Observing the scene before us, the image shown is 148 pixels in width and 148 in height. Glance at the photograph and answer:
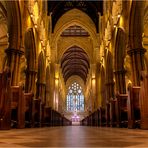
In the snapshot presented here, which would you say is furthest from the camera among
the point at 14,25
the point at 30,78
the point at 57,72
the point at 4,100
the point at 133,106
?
the point at 57,72

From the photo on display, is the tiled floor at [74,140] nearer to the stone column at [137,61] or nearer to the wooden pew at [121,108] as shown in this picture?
the wooden pew at [121,108]

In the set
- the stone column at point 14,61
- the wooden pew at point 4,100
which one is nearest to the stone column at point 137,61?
the stone column at point 14,61

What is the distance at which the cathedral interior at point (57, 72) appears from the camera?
16.7 feet

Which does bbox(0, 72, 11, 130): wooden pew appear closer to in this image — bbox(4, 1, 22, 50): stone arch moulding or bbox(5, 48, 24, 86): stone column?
bbox(5, 48, 24, 86): stone column

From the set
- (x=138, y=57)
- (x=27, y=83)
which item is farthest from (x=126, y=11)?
(x=27, y=83)

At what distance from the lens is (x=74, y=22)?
92.7 feet

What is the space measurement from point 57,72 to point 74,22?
21.7ft

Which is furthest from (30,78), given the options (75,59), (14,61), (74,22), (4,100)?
(75,59)

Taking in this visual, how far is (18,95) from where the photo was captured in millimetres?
8867

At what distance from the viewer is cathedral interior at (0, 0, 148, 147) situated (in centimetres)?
509

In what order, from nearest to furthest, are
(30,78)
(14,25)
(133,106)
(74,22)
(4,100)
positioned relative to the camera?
(4,100) < (133,106) < (14,25) < (30,78) < (74,22)

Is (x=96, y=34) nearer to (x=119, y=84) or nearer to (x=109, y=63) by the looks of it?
(x=109, y=63)

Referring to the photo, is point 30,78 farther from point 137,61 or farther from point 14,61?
point 137,61

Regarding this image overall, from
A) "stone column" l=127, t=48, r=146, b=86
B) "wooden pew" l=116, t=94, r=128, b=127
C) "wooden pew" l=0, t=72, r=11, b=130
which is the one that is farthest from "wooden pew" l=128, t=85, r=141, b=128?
"wooden pew" l=0, t=72, r=11, b=130
